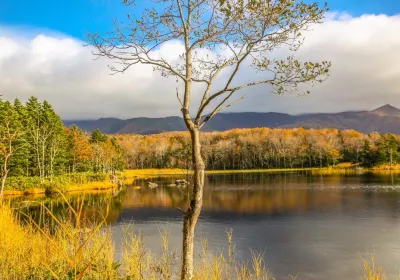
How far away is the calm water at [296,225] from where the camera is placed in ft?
55.4

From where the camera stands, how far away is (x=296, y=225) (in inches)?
997

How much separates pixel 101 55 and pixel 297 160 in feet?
378

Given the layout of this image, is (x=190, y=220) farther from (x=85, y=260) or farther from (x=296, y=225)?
(x=296, y=225)

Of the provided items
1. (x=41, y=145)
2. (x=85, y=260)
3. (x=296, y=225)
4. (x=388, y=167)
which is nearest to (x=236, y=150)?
(x=388, y=167)

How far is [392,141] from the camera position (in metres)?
96.9

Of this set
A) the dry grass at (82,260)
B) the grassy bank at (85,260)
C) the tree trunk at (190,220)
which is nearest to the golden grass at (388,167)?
the grassy bank at (85,260)

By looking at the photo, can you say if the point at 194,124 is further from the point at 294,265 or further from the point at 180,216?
the point at 180,216

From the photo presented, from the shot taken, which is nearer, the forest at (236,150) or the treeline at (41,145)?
the treeline at (41,145)

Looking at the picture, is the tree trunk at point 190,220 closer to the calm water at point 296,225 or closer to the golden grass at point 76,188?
the calm water at point 296,225

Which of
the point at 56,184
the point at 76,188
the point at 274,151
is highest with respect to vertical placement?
the point at 274,151

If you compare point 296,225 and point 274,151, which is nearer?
point 296,225

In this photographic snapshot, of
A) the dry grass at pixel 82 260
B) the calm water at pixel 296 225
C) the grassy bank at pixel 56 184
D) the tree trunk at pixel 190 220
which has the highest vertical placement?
the tree trunk at pixel 190 220

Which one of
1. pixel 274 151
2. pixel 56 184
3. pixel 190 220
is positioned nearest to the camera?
pixel 190 220

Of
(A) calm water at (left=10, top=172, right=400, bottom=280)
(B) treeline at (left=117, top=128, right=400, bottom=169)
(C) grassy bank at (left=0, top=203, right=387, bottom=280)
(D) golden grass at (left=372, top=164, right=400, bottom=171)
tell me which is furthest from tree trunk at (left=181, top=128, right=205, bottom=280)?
(B) treeline at (left=117, top=128, right=400, bottom=169)
